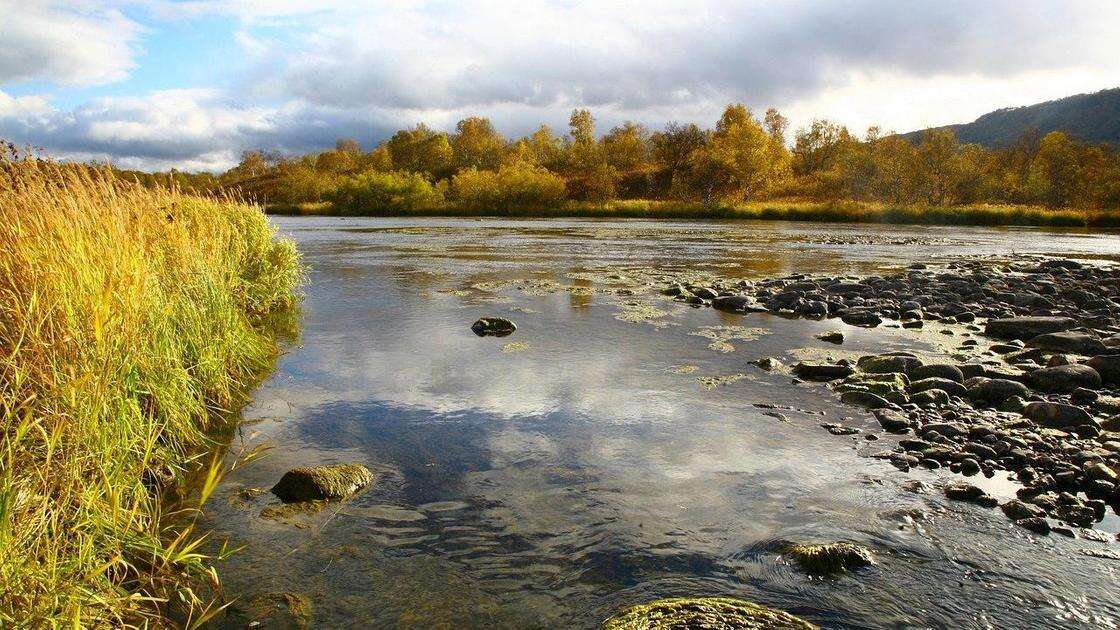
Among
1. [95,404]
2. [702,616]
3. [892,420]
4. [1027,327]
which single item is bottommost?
[702,616]

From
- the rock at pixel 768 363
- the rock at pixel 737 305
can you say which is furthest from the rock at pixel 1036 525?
the rock at pixel 737 305

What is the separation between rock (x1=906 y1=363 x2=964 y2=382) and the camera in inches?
386

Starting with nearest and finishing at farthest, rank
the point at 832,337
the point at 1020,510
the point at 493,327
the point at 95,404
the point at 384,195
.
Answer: the point at 95,404 → the point at 1020,510 → the point at 832,337 → the point at 493,327 → the point at 384,195

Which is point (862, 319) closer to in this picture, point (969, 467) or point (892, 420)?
point (892, 420)

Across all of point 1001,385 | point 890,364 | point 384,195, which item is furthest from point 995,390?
point 384,195

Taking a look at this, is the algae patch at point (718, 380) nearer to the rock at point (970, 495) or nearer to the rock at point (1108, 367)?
the rock at point (970, 495)

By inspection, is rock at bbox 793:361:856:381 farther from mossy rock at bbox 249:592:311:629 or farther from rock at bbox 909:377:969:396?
mossy rock at bbox 249:592:311:629

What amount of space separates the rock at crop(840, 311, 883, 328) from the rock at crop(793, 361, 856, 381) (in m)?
4.70

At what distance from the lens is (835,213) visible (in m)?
71.8

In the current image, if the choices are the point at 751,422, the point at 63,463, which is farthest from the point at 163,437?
the point at 751,422

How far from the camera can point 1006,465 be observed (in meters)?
6.83

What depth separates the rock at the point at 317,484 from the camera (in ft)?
20.3

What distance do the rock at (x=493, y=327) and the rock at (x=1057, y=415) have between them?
28.5 ft

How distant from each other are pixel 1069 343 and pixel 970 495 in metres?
7.78
